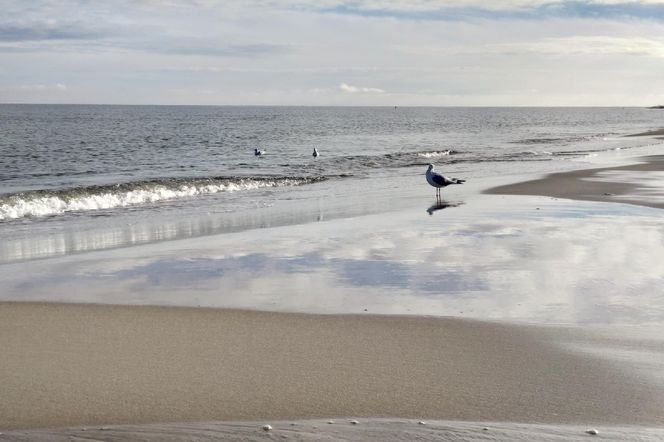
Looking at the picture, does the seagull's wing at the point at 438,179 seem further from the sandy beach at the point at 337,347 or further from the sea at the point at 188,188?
the sandy beach at the point at 337,347

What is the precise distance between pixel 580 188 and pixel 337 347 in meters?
16.9

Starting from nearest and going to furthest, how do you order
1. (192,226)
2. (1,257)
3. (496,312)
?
(496,312)
(1,257)
(192,226)

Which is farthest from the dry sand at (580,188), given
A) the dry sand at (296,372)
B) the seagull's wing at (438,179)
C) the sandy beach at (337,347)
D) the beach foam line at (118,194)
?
the dry sand at (296,372)

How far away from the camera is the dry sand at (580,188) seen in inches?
738

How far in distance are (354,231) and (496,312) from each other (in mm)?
6230

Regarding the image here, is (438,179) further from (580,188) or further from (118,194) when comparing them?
(118,194)

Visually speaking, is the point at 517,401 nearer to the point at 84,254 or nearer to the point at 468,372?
the point at 468,372

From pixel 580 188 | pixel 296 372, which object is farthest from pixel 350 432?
pixel 580 188

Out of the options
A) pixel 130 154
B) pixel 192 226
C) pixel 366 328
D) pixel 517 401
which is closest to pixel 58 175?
pixel 130 154

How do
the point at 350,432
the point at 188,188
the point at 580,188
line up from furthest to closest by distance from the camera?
1. the point at 188,188
2. the point at 580,188
3. the point at 350,432

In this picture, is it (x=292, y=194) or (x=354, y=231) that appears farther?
(x=292, y=194)

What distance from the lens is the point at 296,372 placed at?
614 centimetres

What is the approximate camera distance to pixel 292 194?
23.6 m

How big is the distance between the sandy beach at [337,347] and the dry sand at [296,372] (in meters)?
0.02
